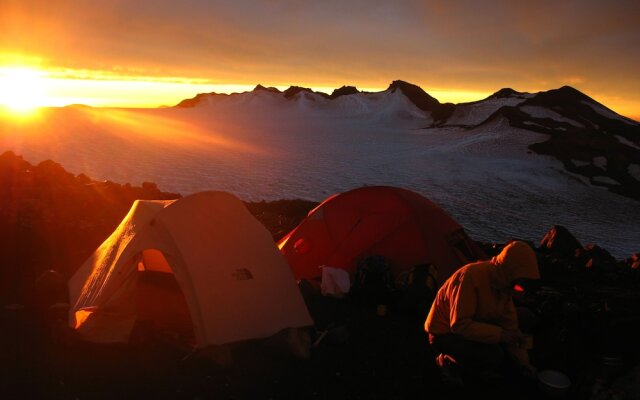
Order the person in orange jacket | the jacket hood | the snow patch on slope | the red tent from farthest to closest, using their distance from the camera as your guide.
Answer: the snow patch on slope, the red tent, the person in orange jacket, the jacket hood

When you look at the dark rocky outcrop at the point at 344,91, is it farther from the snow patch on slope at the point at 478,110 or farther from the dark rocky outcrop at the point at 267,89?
the snow patch on slope at the point at 478,110

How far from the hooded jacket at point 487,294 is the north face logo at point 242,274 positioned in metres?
2.72

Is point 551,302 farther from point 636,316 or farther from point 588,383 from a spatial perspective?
point 588,383

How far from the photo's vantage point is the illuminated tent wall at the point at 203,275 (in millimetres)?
6070

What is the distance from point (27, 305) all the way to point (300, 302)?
4.04 metres

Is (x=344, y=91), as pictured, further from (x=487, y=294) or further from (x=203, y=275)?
(x=487, y=294)

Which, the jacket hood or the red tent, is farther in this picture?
the red tent

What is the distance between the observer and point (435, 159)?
3822 centimetres

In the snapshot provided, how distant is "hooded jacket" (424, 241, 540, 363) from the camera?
475 centimetres

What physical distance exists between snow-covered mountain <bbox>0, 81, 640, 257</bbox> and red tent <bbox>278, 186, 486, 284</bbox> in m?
8.48

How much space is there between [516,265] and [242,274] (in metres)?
3.47

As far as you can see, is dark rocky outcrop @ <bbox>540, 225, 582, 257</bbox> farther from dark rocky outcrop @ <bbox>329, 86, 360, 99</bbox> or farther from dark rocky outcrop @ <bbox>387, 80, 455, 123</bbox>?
dark rocky outcrop @ <bbox>329, 86, 360, 99</bbox>

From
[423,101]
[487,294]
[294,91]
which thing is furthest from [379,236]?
[294,91]

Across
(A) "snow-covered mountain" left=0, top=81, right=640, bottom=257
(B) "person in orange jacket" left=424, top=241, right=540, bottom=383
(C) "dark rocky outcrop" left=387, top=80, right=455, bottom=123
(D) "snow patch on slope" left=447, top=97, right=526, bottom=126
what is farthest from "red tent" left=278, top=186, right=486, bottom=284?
(C) "dark rocky outcrop" left=387, top=80, right=455, bottom=123
